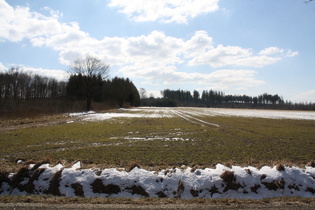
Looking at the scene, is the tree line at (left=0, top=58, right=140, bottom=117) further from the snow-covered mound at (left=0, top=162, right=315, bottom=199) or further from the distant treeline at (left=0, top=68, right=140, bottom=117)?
the snow-covered mound at (left=0, top=162, right=315, bottom=199)

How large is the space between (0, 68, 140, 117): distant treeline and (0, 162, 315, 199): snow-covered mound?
1009 inches

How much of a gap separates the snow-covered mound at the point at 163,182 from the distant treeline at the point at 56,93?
25.6 meters

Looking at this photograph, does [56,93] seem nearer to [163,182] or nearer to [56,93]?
[56,93]

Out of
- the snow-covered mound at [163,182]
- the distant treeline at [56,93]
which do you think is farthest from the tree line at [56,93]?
the snow-covered mound at [163,182]

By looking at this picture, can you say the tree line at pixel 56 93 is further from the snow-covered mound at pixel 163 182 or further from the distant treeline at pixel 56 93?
the snow-covered mound at pixel 163 182

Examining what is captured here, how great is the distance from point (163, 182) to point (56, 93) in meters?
113

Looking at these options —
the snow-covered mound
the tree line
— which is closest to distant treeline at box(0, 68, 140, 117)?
the tree line

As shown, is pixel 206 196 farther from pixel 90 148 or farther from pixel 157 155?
pixel 90 148

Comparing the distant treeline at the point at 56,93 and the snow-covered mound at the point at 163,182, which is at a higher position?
the distant treeline at the point at 56,93

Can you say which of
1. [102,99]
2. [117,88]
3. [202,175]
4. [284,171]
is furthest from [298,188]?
[102,99]

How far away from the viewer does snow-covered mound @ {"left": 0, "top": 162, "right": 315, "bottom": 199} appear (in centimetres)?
623

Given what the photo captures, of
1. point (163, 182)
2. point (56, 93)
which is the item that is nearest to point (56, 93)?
point (56, 93)

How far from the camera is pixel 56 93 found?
10694 centimetres

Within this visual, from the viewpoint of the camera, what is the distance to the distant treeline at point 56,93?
35.6m
